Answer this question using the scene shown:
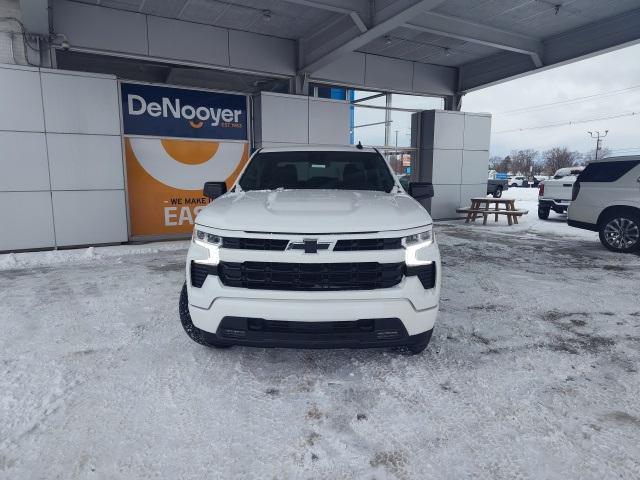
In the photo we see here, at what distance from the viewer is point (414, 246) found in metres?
2.81

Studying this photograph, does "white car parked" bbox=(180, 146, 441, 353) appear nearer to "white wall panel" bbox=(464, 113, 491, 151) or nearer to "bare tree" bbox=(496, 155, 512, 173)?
"white wall panel" bbox=(464, 113, 491, 151)

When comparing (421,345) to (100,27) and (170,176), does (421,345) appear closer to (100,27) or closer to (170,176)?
(170,176)

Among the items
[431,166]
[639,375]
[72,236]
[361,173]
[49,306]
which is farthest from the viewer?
[431,166]

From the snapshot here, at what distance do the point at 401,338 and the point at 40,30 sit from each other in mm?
8910

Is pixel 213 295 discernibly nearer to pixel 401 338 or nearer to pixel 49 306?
pixel 401 338

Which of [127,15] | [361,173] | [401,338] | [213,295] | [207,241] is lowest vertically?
[401,338]

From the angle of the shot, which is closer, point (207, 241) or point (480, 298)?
point (207, 241)

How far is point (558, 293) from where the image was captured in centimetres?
525

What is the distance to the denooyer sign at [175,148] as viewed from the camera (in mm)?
8992

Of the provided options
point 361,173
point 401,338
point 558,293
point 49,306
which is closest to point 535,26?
point 558,293

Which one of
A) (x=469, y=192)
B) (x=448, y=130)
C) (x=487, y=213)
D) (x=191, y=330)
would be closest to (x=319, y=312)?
(x=191, y=330)

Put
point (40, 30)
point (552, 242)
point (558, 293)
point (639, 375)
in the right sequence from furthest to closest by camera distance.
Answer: point (552, 242)
point (40, 30)
point (558, 293)
point (639, 375)

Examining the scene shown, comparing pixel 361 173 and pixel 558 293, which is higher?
pixel 361 173

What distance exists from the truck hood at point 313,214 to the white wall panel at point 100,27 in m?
7.19
